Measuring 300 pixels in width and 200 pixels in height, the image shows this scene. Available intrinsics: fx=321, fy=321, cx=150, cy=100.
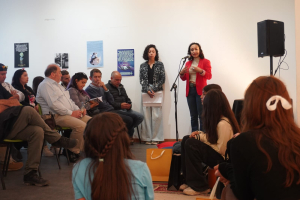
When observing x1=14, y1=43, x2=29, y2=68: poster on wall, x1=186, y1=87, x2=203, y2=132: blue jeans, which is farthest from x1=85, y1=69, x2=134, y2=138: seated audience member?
x1=14, y1=43, x2=29, y2=68: poster on wall

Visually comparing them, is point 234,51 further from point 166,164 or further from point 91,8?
point 166,164

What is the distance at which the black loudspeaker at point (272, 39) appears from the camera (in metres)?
3.92

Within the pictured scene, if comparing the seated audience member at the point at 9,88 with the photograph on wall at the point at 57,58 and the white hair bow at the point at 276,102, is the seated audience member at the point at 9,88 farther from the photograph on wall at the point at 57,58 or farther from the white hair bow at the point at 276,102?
the white hair bow at the point at 276,102

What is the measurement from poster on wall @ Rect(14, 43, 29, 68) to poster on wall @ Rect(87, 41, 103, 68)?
130 cm

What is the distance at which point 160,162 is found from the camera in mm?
3133

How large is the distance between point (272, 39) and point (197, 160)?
6.89 ft

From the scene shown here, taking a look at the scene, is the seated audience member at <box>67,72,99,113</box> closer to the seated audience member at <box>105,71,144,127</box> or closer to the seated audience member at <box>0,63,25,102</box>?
the seated audience member at <box>0,63,25,102</box>

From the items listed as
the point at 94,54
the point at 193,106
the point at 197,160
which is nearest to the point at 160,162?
the point at 197,160

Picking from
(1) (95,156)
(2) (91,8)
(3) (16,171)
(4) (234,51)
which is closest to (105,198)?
(1) (95,156)

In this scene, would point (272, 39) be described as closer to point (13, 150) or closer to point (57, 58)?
point (13, 150)

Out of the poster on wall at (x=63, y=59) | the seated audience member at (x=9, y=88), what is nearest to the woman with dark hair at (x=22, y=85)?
the seated audience member at (x=9, y=88)

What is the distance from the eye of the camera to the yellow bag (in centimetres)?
311

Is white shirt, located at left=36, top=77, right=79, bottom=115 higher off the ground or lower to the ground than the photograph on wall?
lower

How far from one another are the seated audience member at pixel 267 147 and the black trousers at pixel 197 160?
126 centimetres
